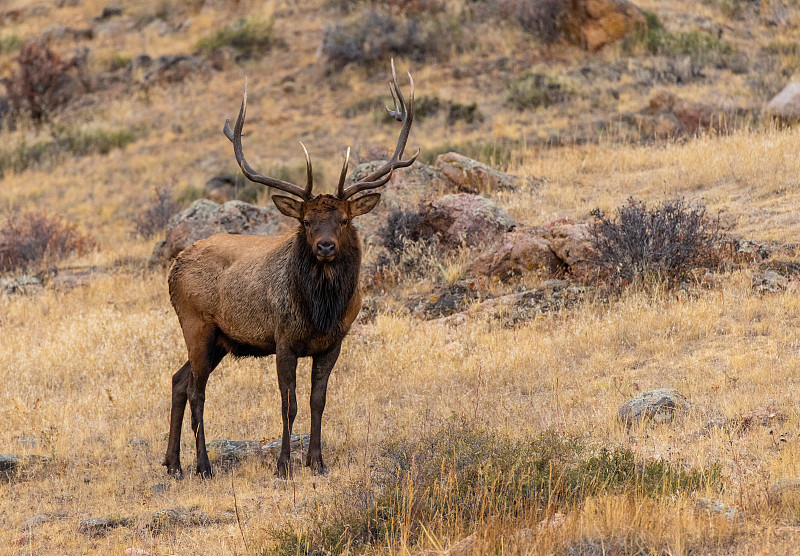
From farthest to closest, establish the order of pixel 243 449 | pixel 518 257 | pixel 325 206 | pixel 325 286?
pixel 518 257, pixel 243 449, pixel 325 286, pixel 325 206

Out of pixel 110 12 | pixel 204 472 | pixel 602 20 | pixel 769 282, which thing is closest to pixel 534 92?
pixel 602 20

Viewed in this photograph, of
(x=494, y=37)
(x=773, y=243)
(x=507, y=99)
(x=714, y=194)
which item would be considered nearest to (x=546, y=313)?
→ (x=773, y=243)

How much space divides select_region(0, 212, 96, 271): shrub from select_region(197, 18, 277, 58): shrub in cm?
1368

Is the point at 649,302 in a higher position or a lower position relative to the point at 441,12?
lower

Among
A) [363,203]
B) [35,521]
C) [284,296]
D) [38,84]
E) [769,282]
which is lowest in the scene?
[35,521]

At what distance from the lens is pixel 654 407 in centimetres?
757

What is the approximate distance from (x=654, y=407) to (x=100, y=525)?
4.44 metres

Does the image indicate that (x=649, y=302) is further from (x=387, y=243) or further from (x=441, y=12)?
(x=441, y=12)

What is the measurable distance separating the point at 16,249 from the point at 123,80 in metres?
15.0

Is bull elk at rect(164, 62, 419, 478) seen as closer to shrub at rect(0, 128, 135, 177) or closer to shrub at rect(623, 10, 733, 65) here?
shrub at rect(623, 10, 733, 65)

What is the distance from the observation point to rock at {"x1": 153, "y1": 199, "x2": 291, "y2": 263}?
1458cm

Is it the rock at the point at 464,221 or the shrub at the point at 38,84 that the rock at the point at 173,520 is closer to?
the rock at the point at 464,221

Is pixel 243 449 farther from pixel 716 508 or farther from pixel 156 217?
pixel 156 217

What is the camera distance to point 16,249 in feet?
56.4
